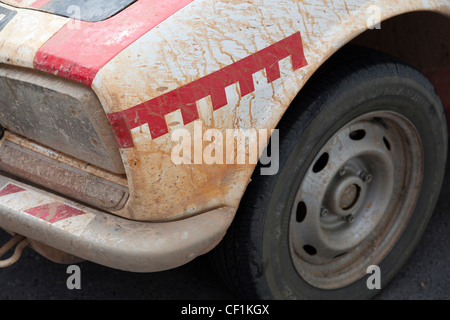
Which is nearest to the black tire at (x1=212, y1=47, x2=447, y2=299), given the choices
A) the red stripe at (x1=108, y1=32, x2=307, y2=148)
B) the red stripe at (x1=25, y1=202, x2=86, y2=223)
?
the red stripe at (x1=108, y1=32, x2=307, y2=148)

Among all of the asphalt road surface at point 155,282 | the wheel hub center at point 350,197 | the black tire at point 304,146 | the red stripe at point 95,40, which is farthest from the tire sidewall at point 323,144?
the red stripe at point 95,40

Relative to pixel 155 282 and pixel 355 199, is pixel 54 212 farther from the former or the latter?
pixel 355 199

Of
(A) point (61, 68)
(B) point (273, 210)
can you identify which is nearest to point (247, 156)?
(B) point (273, 210)

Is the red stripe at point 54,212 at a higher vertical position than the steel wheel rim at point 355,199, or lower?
higher

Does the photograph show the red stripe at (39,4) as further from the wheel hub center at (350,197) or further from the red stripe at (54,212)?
the wheel hub center at (350,197)

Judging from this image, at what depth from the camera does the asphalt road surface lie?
7.20ft

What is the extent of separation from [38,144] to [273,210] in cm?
75

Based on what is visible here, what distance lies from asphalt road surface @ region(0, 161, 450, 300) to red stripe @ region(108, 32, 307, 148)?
3.41ft

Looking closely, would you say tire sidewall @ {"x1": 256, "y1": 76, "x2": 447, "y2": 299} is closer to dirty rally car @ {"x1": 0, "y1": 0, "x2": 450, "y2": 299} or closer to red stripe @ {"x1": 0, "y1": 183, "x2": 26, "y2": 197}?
dirty rally car @ {"x1": 0, "y1": 0, "x2": 450, "y2": 299}

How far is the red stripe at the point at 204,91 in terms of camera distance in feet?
4.24

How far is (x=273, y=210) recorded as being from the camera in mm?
1669

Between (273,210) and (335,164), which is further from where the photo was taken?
(335,164)

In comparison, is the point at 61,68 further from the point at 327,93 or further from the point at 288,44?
the point at 327,93
